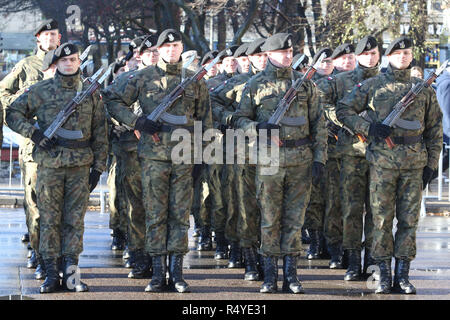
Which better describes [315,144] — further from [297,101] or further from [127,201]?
[127,201]

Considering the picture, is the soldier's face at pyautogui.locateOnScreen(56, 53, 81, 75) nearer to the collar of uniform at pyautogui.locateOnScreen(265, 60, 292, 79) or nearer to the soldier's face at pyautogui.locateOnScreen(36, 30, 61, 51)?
the soldier's face at pyautogui.locateOnScreen(36, 30, 61, 51)

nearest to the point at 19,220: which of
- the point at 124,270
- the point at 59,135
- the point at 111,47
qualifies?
the point at 124,270

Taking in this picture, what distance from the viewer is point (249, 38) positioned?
158ft

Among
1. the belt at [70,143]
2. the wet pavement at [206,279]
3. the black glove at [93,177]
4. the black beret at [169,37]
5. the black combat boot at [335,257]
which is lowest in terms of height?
the wet pavement at [206,279]

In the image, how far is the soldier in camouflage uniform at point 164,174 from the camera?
9570 mm

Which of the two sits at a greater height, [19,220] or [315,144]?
[315,144]

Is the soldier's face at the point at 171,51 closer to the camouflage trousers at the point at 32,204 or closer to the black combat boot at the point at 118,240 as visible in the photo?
Answer: the camouflage trousers at the point at 32,204

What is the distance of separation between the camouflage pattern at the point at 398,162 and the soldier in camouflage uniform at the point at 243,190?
1303 mm

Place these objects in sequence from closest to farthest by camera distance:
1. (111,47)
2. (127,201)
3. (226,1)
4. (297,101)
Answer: (297,101)
(127,201)
(226,1)
(111,47)

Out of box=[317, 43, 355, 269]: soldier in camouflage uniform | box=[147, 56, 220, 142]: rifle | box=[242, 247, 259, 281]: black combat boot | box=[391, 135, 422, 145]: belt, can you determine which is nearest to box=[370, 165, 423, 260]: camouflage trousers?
box=[391, 135, 422, 145]: belt

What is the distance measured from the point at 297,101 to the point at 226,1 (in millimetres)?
17309

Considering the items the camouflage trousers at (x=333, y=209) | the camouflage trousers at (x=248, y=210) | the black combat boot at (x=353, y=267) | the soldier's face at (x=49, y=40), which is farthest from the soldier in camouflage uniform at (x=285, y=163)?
the soldier's face at (x=49, y=40)

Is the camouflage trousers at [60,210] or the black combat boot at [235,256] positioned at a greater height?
the camouflage trousers at [60,210]

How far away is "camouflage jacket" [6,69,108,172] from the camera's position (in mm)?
9586
